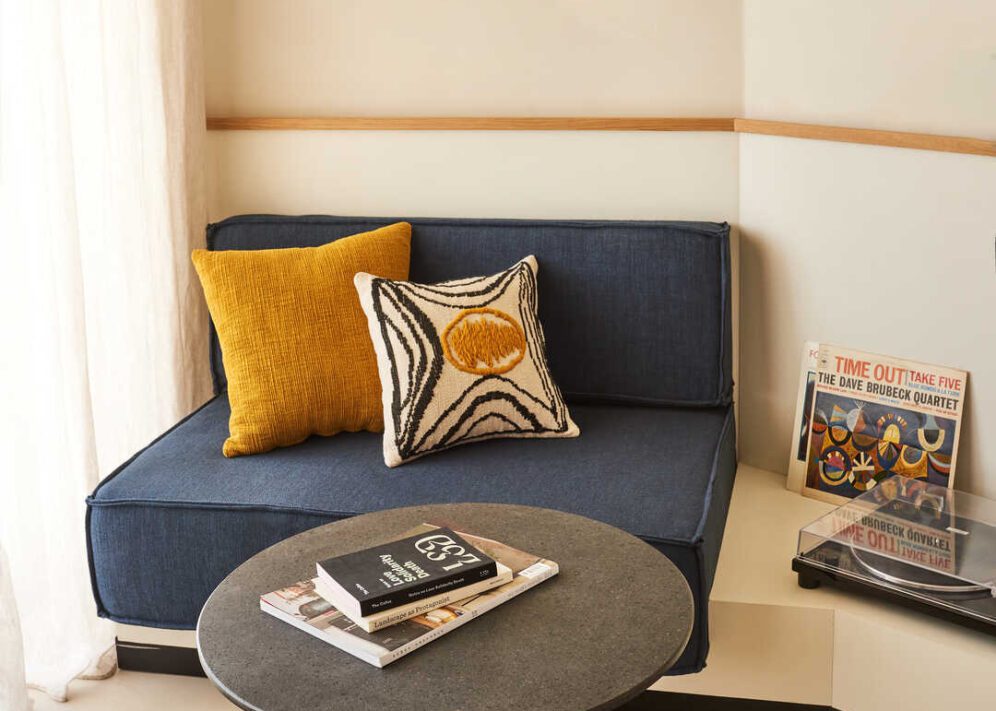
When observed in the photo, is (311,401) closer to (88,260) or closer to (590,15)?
(88,260)

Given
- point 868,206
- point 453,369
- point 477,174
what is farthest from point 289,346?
point 868,206

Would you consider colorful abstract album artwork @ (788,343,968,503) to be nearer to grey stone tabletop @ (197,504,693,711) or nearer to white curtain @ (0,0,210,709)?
grey stone tabletop @ (197,504,693,711)

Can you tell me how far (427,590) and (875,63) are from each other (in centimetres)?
143

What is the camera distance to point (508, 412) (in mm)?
2174

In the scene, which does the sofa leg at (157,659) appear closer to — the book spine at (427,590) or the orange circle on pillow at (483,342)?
the orange circle on pillow at (483,342)

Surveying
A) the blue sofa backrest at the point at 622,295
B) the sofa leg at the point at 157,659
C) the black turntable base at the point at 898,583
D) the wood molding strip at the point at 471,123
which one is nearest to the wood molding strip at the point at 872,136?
the wood molding strip at the point at 471,123

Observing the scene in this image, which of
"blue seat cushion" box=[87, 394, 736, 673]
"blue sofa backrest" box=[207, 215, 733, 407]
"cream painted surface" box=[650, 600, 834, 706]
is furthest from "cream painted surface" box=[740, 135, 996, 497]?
"cream painted surface" box=[650, 600, 834, 706]

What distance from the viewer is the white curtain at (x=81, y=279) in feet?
6.92

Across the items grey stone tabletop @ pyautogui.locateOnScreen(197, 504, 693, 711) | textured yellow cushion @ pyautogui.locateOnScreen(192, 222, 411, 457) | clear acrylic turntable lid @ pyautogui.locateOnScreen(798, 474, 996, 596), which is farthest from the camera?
textured yellow cushion @ pyautogui.locateOnScreen(192, 222, 411, 457)

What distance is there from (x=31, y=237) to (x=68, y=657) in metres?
0.85

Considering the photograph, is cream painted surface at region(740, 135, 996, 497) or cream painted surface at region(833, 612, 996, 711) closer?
cream painted surface at region(833, 612, 996, 711)

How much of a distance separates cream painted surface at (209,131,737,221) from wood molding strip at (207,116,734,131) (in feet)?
0.05

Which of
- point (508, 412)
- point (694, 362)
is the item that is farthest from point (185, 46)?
point (694, 362)

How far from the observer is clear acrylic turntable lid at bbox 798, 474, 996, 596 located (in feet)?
6.15
